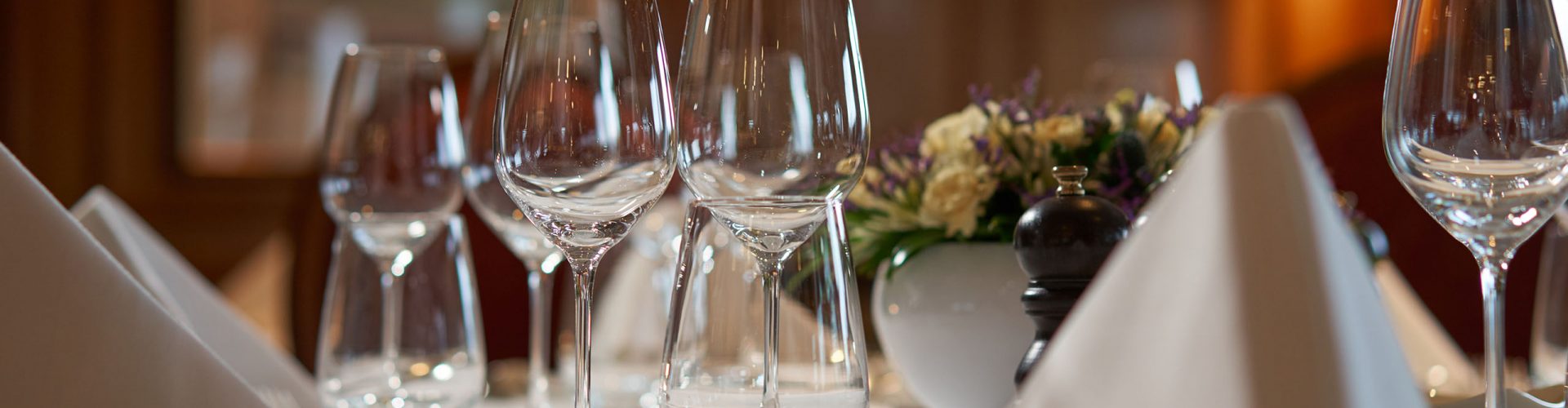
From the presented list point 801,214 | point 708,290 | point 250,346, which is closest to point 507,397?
point 250,346

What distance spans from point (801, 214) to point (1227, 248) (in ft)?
0.72

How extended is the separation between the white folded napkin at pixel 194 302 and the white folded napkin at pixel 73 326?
17 cm

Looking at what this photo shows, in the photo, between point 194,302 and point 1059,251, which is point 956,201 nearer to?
point 1059,251

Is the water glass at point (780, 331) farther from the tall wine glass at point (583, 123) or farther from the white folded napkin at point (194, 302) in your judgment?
the white folded napkin at point (194, 302)

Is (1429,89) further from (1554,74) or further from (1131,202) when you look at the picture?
(1131,202)

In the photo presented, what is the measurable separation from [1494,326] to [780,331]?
35cm

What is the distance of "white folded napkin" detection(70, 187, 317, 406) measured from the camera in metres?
0.76

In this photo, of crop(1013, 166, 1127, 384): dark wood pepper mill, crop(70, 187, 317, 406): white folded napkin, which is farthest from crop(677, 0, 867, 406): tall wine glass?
crop(70, 187, 317, 406): white folded napkin

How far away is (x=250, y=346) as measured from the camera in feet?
2.68

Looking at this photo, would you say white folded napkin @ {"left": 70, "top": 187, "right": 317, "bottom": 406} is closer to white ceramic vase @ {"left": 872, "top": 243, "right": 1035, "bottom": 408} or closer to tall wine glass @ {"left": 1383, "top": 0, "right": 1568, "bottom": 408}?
white ceramic vase @ {"left": 872, "top": 243, "right": 1035, "bottom": 408}

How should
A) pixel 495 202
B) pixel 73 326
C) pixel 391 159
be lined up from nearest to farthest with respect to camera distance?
pixel 73 326, pixel 391 159, pixel 495 202

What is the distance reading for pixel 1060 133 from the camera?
0.87 m

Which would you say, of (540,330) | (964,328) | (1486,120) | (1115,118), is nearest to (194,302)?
(540,330)

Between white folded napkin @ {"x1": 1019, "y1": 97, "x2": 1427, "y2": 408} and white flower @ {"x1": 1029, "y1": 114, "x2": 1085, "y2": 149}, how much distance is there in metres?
0.42
